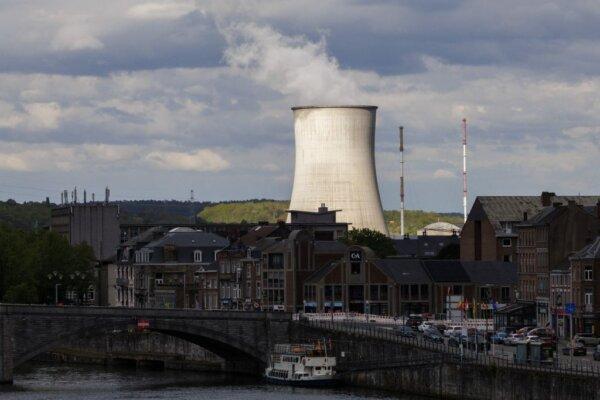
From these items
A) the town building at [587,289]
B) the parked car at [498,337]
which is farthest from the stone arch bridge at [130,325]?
the town building at [587,289]

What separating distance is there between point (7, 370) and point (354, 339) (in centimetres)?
2237

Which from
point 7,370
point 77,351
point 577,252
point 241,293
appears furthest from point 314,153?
point 7,370

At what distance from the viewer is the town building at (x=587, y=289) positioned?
141 m

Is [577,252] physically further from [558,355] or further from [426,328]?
[558,355]

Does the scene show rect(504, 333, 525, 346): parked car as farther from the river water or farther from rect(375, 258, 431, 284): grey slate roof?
rect(375, 258, 431, 284): grey slate roof

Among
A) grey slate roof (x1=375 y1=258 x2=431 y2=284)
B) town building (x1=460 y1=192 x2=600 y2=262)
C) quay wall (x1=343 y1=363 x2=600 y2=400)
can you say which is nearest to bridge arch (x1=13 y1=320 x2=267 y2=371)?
quay wall (x1=343 y1=363 x2=600 y2=400)

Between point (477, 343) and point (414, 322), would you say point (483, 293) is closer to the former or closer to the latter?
point (414, 322)

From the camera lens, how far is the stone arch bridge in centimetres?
13562

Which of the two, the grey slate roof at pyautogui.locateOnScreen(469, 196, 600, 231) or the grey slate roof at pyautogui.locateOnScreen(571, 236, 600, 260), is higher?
the grey slate roof at pyautogui.locateOnScreen(469, 196, 600, 231)

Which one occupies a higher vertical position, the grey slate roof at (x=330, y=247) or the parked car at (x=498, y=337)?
the grey slate roof at (x=330, y=247)

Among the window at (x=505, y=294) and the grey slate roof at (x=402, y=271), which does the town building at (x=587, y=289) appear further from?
the window at (x=505, y=294)

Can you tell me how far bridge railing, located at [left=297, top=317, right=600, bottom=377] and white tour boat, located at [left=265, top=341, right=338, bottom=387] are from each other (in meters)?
2.57

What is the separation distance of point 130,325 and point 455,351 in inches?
1081

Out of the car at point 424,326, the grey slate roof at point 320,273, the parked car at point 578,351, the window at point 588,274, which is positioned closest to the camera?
the parked car at point 578,351
